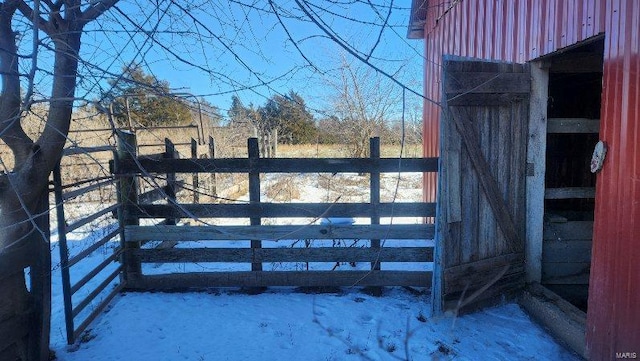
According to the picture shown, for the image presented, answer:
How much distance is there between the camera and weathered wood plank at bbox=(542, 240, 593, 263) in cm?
472

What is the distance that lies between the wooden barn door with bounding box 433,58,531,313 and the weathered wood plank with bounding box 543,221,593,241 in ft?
1.65

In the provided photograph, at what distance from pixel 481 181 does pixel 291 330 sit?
244cm

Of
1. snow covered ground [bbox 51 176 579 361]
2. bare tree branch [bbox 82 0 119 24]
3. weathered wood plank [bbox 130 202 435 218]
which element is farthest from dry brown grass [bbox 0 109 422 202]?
snow covered ground [bbox 51 176 579 361]

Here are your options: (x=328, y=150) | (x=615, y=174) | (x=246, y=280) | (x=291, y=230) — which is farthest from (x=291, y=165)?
(x=328, y=150)

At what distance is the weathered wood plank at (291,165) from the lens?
14.9ft

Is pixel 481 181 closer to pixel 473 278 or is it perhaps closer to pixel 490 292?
pixel 473 278

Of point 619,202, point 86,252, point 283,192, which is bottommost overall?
point 283,192

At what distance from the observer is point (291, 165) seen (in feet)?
15.0

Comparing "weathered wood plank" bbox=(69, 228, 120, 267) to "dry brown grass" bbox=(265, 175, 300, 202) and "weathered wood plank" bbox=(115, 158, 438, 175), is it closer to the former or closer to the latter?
"weathered wood plank" bbox=(115, 158, 438, 175)

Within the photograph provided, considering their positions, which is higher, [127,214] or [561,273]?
[127,214]

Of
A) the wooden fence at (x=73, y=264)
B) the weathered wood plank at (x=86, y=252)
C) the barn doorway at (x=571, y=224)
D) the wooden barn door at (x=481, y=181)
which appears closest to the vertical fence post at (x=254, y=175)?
the wooden fence at (x=73, y=264)

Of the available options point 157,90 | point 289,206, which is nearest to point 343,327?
point 289,206

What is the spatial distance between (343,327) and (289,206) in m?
1.45

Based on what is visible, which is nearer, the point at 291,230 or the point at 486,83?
the point at 486,83
